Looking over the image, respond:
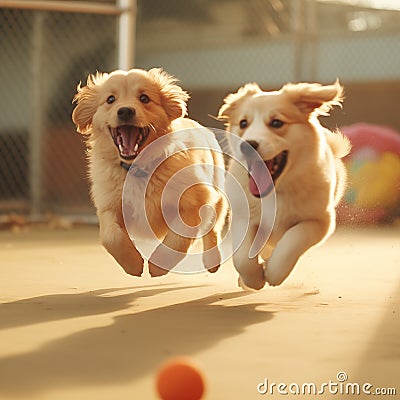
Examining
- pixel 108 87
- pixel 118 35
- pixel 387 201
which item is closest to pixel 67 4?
pixel 118 35

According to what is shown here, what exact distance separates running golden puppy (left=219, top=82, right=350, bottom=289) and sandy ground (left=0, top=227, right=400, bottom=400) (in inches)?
7.4

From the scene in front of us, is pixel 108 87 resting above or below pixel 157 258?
above

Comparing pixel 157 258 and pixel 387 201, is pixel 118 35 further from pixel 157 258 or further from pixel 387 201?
pixel 157 258

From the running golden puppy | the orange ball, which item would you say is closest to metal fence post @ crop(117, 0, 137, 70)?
the running golden puppy

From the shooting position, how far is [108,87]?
335 centimetres

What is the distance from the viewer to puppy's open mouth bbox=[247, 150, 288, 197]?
296 cm

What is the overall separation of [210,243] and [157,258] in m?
0.30

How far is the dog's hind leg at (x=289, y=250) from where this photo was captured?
293 cm

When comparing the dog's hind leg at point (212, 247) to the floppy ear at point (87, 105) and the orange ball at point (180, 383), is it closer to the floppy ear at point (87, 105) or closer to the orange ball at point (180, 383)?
the floppy ear at point (87, 105)

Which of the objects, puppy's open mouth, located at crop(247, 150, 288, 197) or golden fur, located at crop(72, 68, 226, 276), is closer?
puppy's open mouth, located at crop(247, 150, 288, 197)

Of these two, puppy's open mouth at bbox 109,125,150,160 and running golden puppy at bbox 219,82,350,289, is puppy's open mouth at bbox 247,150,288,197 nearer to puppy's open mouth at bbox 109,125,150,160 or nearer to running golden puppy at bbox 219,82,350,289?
running golden puppy at bbox 219,82,350,289

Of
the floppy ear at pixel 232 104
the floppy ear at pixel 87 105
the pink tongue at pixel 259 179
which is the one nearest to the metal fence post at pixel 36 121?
the floppy ear at pixel 87 105

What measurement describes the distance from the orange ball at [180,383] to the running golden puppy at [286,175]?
1162mm

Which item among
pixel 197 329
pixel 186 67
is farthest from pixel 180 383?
pixel 186 67
